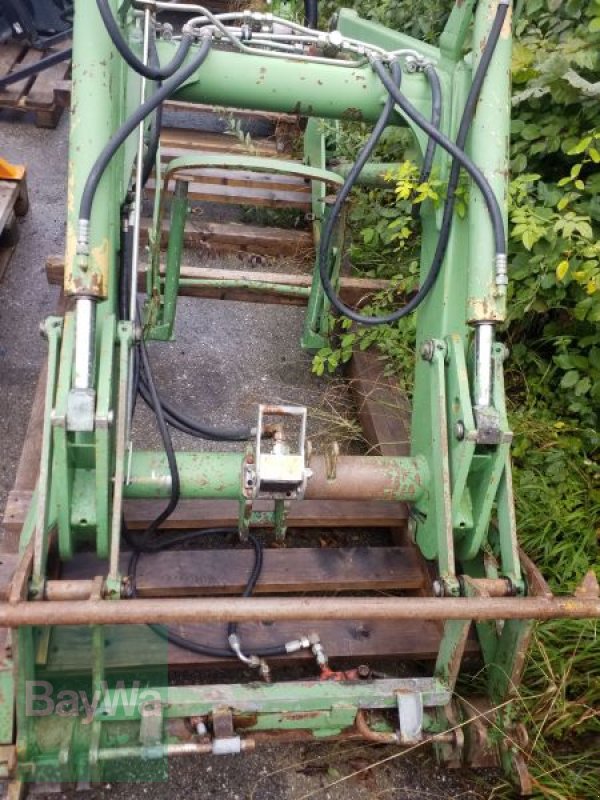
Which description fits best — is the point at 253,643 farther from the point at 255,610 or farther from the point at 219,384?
the point at 219,384

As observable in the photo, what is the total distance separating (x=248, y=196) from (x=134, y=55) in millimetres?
1997

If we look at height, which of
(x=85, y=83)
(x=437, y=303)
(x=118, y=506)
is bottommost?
(x=118, y=506)

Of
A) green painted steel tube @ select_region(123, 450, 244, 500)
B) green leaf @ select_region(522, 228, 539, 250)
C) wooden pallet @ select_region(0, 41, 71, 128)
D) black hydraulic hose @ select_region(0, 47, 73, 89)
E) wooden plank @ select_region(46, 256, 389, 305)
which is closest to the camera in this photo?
green painted steel tube @ select_region(123, 450, 244, 500)

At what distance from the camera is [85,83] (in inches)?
63.4

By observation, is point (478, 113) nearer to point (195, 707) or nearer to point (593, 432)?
point (593, 432)

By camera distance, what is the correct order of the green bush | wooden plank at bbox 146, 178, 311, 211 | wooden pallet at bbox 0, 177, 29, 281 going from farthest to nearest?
wooden plank at bbox 146, 178, 311, 211 < wooden pallet at bbox 0, 177, 29, 281 < the green bush

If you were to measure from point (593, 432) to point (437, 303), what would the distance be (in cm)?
102

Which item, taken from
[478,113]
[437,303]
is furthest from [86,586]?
[478,113]

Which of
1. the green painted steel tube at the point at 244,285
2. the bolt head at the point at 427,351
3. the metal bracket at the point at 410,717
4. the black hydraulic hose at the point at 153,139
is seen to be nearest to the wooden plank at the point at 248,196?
the green painted steel tube at the point at 244,285

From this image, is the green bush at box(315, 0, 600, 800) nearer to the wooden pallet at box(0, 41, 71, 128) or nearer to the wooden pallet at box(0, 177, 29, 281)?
the wooden pallet at box(0, 177, 29, 281)

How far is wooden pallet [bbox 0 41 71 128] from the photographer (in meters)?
4.39

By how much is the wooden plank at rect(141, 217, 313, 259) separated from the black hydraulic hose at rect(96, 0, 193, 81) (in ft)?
5.32

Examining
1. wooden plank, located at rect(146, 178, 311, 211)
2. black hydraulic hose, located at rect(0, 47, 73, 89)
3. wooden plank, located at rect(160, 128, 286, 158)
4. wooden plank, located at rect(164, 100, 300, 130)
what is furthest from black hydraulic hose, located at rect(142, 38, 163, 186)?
black hydraulic hose, located at rect(0, 47, 73, 89)

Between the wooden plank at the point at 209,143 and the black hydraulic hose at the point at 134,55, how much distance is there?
200 cm
